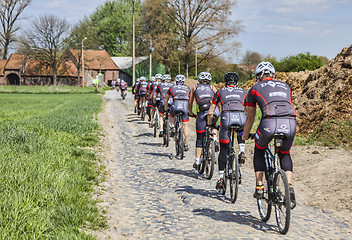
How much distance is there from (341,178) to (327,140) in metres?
4.05

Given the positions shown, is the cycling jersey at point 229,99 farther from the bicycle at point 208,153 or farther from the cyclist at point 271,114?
the cyclist at point 271,114

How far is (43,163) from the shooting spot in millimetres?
7312

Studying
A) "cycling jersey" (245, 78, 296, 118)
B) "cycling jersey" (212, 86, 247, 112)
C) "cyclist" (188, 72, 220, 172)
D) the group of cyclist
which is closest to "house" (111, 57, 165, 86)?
the group of cyclist

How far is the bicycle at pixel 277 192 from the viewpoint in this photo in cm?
489

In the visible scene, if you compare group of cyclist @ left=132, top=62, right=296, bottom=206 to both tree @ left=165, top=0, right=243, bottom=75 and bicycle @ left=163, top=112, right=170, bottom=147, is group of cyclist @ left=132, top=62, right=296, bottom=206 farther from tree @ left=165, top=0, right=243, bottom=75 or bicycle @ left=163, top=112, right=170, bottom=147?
tree @ left=165, top=0, right=243, bottom=75

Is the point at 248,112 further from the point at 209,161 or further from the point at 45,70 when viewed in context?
the point at 45,70

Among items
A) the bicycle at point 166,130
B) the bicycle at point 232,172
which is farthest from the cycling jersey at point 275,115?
the bicycle at point 166,130

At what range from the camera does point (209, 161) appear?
8.50 m

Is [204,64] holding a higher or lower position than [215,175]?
higher

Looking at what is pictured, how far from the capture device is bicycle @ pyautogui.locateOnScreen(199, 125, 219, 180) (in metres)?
8.19

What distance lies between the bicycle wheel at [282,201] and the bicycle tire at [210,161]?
9.51ft

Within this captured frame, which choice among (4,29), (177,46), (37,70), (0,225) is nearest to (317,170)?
(0,225)

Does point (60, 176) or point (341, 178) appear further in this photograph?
point (341, 178)

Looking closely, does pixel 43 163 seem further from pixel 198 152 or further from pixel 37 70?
pixel 37 70
